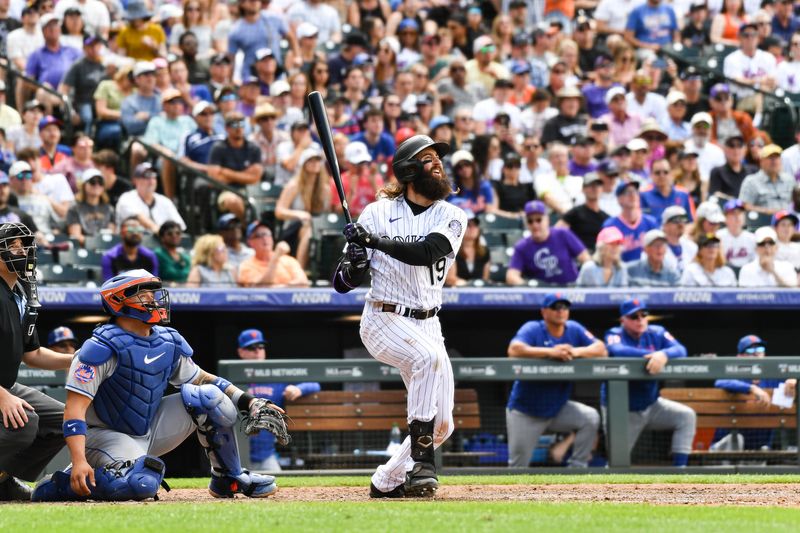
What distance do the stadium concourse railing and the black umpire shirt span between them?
3.04 m

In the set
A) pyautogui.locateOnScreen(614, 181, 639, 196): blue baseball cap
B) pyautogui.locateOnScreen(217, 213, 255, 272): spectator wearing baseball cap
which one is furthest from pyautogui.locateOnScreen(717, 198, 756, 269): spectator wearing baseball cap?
pyautogui.locateOnScreen(217, 213, 255, 272): spectator wearing baseball cap

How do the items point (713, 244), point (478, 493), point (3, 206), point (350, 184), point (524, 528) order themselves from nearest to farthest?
1. point (524, 528)
2. point (478, 493)
3. point (3, 206)
4. point (713, 244)
5. point (350, 184)

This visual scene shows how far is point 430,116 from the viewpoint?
1481 cm

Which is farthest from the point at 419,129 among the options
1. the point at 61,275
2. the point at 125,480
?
the point at 125,480

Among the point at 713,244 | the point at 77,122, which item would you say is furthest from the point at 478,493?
the point at 77,122

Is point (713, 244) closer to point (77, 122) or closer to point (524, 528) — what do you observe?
point (77, 122)

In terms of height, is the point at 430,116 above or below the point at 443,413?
above

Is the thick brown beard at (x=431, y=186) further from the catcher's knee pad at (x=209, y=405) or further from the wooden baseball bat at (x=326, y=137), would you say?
the catcher's knee pad at (x=209, y=405)

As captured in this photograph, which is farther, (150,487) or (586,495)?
(586,495)

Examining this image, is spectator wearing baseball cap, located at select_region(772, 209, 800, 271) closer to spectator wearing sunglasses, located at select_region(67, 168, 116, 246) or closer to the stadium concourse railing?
the stadium concourse railing

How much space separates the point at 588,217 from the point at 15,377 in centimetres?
709

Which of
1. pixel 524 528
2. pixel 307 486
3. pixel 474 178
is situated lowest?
pixel 307 486

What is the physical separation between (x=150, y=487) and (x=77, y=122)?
25.3ft

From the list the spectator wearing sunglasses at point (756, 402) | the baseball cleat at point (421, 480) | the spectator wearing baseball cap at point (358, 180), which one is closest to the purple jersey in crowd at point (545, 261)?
the spectator wearing baseball cap at point (358, 180)
